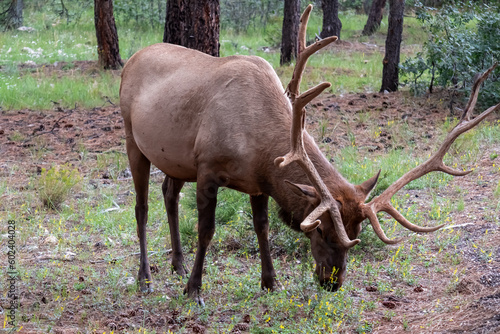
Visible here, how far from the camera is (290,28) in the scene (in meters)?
14.6

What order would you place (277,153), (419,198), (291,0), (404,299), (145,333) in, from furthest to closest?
1. (291,0)
2. (419,198)
3. (404,299)
4. (277,153)
5. (145,333)

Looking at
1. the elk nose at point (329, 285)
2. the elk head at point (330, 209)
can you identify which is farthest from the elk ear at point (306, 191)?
the elk nose at point (329, 285)

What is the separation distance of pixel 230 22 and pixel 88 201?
1589 cm

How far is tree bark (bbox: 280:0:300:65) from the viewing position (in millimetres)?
14574

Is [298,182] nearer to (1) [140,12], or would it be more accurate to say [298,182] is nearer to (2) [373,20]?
(2) [373,20]

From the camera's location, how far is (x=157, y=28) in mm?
19984

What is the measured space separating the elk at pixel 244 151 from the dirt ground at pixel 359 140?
0.83 m

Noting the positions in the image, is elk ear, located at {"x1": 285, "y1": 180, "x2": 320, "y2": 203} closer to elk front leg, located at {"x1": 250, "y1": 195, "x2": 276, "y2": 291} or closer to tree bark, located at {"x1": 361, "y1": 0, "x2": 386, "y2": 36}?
elk front leg, located at {"x1": 250, "y1": 195, "x2": 276, "y2": 291}

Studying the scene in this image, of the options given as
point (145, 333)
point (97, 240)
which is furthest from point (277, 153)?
point (97, 240)

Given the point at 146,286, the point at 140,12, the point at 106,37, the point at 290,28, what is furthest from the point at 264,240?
the point at 140,12

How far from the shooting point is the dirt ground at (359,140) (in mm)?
4812

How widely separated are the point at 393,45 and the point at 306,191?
852 cm

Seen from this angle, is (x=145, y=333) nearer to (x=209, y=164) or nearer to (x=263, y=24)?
(x=209, y=164)

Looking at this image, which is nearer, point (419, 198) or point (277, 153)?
point (277, 153)
